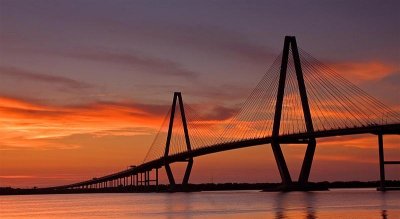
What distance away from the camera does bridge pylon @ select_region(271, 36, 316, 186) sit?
72500 mm

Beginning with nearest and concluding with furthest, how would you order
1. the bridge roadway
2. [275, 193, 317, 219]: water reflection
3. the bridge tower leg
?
[275, 193, 317, 219]: water reflection → the bridge roadway → the bridge tower leg

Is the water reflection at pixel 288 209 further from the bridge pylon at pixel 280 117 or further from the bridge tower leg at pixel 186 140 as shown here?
the bridge tower leg at pixel 186 140

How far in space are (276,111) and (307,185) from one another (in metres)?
11.0

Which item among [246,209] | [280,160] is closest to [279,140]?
[280,160]

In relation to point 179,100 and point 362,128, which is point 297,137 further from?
point 179,100

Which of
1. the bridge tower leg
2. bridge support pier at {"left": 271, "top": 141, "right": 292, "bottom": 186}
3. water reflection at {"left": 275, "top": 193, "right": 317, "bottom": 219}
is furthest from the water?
the bridge tower leg

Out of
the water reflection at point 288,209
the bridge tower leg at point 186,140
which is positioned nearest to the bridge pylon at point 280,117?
the water reflection at point 288,209

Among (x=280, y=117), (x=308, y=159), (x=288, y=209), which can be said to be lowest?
(x=288, y=209)

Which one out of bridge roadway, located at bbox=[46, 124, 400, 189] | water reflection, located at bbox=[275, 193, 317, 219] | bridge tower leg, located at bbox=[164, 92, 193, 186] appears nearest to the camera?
water reflection, located at bbox=[275, 193, 317, 219]

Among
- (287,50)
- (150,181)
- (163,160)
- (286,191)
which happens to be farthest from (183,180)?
(287,50)

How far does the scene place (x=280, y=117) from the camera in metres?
75.2

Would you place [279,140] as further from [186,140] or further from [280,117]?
[186,140]

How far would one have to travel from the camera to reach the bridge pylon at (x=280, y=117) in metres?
72.5

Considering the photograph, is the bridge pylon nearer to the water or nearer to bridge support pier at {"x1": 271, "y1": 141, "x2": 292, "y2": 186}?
bridge support pier at {"x1": 271, "y1": 141, "x2": 292, "y2": 186}
